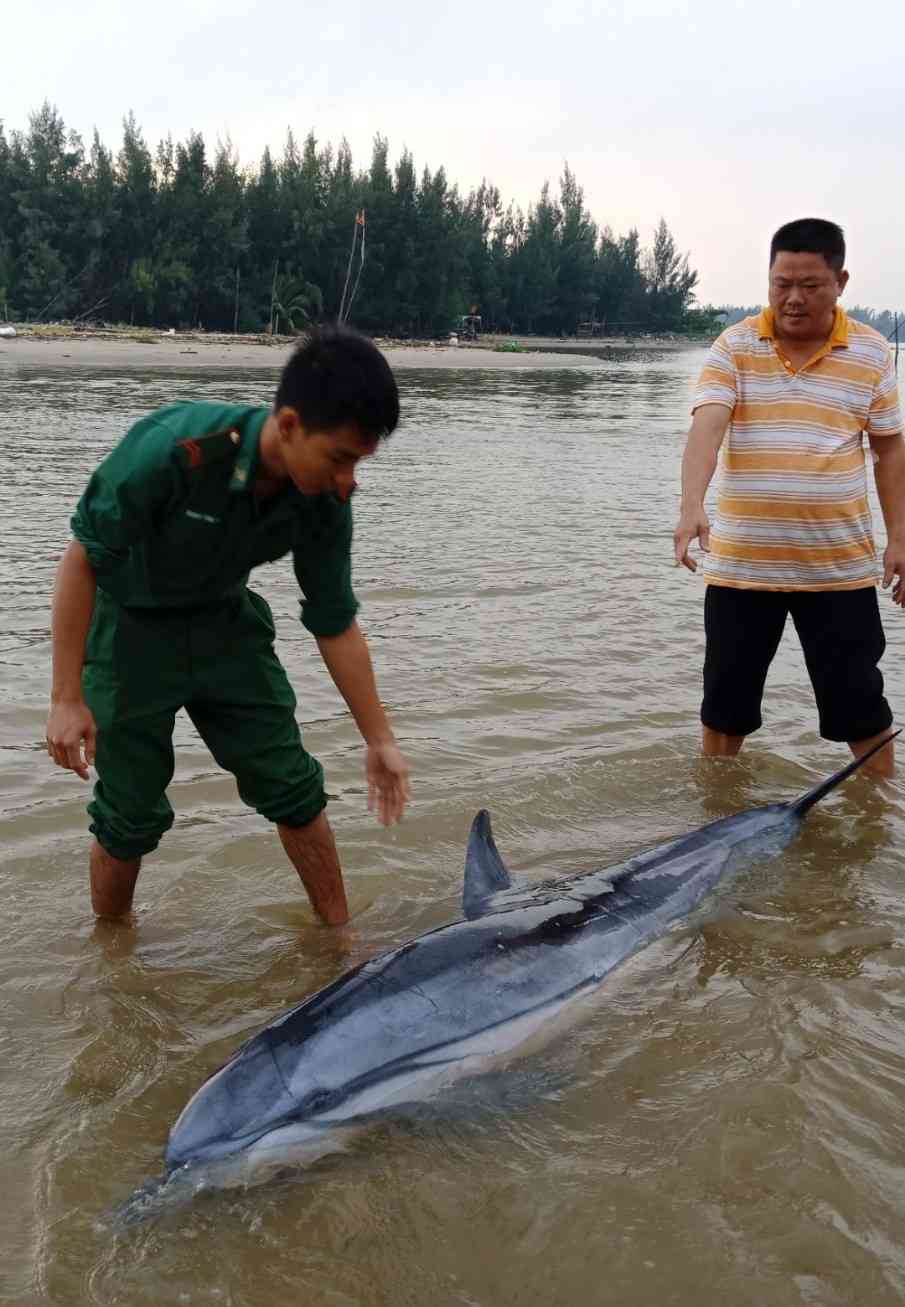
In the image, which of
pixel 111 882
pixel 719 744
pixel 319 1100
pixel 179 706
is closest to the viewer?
pixel 319 1100

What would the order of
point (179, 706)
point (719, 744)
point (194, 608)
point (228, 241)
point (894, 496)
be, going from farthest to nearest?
point (228, 241) → point (719, 744) → point (894, 496) → point (179, 706) → point (194, 608)

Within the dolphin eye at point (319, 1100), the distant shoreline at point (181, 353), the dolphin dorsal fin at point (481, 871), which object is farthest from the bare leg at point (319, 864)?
the distant shoreline at point (181, 353)

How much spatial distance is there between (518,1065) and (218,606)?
148 cm

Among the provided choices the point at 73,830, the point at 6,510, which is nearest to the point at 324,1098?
the point at 73,830

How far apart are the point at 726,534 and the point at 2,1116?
3359 mm

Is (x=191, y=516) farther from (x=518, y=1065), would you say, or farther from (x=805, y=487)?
(x=805, y=487)

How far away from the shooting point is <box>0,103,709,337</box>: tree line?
6344cm

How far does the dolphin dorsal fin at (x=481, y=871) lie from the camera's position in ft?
11.2

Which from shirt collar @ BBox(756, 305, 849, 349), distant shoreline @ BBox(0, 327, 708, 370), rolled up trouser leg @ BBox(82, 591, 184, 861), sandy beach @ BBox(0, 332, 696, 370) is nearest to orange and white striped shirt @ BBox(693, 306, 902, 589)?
shirt collar @ BBox(756, 305, 849, 349)

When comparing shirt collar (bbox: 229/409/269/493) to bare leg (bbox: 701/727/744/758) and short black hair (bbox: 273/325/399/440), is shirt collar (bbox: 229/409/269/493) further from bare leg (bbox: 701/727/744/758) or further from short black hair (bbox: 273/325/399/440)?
bare leg (bbox: 701/727/744/758)

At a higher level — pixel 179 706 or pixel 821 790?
pixel 179 706

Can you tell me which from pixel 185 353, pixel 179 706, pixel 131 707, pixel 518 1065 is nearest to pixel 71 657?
pixel 131 707

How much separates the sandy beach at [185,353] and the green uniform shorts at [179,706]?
2727 centimetres

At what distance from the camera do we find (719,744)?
5.07 m
